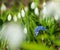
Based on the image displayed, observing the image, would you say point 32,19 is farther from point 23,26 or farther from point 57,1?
point 57,1

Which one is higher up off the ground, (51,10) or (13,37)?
(51,10)

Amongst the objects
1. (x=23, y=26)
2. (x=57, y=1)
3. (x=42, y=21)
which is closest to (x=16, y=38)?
(x=23, y=26)

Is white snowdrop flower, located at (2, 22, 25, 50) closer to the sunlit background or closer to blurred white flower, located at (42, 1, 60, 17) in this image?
the sunlit background

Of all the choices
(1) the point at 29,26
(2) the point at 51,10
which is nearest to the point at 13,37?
(1) the point at 29,26

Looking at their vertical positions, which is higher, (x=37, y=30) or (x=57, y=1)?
(x=57, y=1)

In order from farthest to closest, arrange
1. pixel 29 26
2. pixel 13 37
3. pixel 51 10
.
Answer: pixel 51 10 < pixel 29 26 < pixel 13 37

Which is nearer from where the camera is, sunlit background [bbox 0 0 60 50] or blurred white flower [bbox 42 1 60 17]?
sunlit background [bbox 0 0 60 50]

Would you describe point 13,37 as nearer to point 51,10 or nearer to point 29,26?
point 29,26

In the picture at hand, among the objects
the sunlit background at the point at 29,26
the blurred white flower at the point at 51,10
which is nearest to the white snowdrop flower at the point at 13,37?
the sunlit background at the point at 29,26

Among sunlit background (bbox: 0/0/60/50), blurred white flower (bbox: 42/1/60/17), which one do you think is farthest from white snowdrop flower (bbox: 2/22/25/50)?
blurred white flower (bbox: 42/1/60/17)

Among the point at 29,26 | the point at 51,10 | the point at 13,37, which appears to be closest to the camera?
the point at 13,37

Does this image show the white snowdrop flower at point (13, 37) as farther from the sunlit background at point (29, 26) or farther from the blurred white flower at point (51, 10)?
the blurred white flower at point (51, 10)
